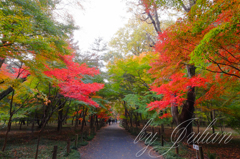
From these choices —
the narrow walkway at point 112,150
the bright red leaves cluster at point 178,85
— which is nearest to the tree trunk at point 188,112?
the bright red leaves cluster at point 178,85

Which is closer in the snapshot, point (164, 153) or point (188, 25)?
point (188, 25)

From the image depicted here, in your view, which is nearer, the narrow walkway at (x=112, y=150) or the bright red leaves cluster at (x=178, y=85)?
the bright red leaves cluster at (x=178, y=85)

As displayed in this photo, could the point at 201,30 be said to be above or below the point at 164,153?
above

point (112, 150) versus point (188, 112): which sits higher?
point (188, 112)

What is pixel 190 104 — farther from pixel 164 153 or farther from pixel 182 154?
pixel 164 153

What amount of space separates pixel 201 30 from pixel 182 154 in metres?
6.22

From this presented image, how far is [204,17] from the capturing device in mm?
3344

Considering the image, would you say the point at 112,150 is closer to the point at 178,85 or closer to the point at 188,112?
the point at 188,112

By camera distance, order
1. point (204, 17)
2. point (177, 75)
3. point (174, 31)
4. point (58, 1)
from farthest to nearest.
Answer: point (58, 1)
point (177, 75)
point (174, 31)
point (204, 17)

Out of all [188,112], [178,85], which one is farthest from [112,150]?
[178,85]

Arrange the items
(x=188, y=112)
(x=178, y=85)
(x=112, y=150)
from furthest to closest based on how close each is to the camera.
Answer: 1. (x=188, y=112)
2. (x=112, y=150)
3. (x=178, y=85)

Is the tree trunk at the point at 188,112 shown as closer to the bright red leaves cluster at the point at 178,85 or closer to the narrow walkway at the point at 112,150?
the bright red leaves cluster at the point at 178,85

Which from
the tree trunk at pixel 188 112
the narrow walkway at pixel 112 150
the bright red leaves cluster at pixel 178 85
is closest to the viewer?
the bright red leaves cluster at pixel 178 85

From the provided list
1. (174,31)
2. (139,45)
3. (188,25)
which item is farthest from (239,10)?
(139,45)
